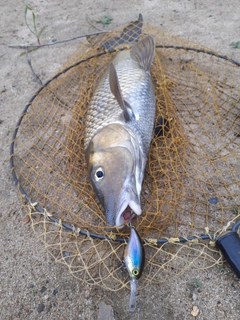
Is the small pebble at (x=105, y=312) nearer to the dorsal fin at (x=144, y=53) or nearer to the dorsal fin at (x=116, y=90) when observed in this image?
the dorsal fin at (x=116, y=90)

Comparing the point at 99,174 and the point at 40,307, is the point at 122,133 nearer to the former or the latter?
the point at 99,174

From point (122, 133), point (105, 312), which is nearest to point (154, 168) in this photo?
point (122, 133)

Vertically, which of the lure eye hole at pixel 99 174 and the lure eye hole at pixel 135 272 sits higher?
the lure eye hole at pixel 99 174

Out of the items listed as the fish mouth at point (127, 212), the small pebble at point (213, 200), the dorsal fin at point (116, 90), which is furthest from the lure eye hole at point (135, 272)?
the dorsal fin at point (116, 90)

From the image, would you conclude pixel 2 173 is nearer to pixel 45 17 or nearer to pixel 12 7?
pixel 45 17

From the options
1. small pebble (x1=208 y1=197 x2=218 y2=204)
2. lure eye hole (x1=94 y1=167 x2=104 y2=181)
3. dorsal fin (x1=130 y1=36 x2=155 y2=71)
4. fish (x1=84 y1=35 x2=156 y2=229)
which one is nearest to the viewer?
fish (x1=84 y1=35 x2=156 y2=229)

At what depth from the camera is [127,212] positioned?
2381 millimetres

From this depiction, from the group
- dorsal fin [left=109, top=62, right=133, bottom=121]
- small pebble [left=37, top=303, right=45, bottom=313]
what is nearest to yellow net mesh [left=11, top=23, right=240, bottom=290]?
small pebble [left=37, top=303, right=45, bottom=313]

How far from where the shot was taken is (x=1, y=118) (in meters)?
3.84

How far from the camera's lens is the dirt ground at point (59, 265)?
2234mm

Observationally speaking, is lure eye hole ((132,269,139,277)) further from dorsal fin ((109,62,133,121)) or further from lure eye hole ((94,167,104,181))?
dorsal fin ((109,62,133,121))

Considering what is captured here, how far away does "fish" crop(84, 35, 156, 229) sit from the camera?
235cm

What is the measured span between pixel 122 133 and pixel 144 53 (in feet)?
4.68

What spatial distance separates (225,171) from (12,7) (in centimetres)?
531
